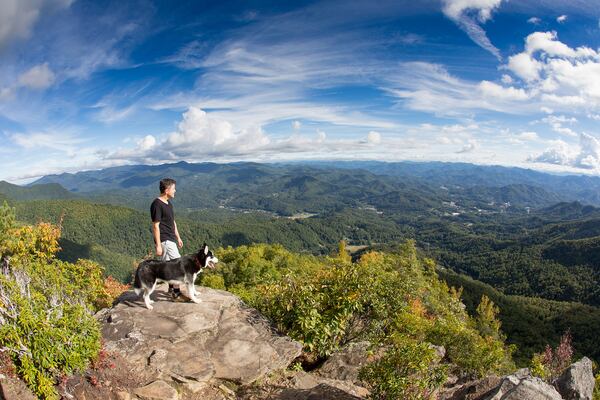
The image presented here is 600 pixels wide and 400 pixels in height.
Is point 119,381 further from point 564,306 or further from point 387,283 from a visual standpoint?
point 564,306

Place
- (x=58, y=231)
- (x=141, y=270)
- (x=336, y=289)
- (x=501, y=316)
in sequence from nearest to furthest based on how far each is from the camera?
(x=141, y=270)
(x=336, y=289)
(x=58, y=231)
(x=501, y=316)

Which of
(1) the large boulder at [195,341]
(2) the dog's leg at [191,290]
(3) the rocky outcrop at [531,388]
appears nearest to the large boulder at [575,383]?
(3) the rocky outcrop at [531,388]

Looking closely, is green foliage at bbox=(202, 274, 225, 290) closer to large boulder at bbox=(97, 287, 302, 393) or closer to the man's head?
large boulder at bbox=(97, 287, 302, 393)

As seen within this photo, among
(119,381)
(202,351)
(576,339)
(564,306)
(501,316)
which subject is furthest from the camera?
(564,306)

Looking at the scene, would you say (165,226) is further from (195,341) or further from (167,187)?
(195,341)

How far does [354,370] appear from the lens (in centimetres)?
890

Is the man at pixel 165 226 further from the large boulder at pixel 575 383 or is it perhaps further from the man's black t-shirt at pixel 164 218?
the large boulder at pixel 575 383

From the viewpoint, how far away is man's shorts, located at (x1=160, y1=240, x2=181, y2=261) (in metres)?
10.1

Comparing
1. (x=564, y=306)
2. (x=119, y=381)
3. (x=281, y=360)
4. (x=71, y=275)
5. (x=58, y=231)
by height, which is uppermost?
(x=58, y=231)

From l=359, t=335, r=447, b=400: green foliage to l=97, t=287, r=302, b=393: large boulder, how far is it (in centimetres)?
276

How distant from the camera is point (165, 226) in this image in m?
10.0

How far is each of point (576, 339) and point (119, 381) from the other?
117m

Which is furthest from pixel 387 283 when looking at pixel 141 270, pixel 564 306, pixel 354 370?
pixel 564 306

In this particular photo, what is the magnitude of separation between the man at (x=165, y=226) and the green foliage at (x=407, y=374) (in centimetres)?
623
